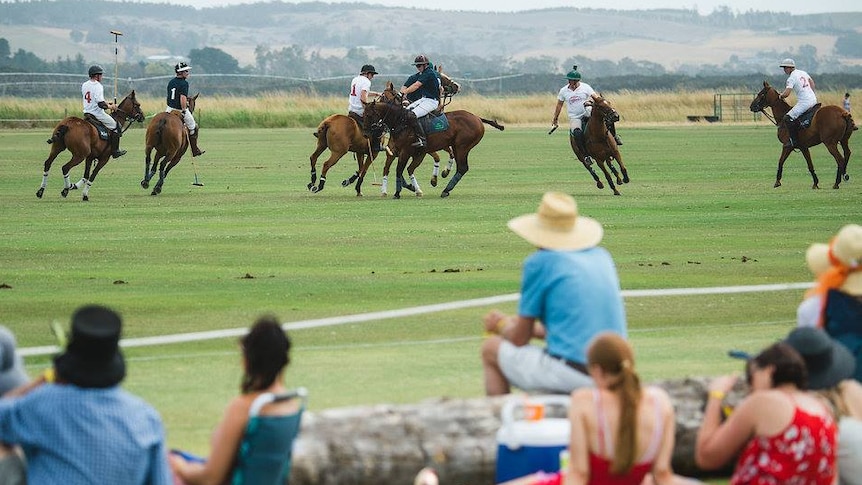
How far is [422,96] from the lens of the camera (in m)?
32.1

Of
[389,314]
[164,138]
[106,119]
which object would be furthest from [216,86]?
[389,314]

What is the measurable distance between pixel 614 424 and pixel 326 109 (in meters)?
69.3

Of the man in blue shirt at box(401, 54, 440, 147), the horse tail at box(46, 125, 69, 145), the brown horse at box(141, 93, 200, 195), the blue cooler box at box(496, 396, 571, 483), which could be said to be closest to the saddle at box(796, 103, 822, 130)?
the man in blue shirt at box(401, 54, 440, 147)

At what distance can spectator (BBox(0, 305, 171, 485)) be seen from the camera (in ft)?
24.2

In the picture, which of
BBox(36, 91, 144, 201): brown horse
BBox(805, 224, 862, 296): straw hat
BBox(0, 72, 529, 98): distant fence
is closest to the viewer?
BBox(805, 224, 862, 296): straw hat

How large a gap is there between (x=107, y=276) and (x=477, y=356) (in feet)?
22.6

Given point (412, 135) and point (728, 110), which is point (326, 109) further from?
point (412, 135)

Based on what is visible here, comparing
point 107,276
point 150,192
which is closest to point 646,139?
point 150,192

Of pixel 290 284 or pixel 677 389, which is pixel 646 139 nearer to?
pixel 290 284

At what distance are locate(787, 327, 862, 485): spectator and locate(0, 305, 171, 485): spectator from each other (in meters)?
3.25

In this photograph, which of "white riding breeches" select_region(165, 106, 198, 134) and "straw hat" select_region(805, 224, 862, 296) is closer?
"straw hat" select_region(805, 224, 862, 296)

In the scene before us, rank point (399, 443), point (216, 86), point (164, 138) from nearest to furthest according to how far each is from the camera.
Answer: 1. point (399, 443)
2. point (164, 138)
3. point (216, 86)

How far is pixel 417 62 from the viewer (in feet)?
106

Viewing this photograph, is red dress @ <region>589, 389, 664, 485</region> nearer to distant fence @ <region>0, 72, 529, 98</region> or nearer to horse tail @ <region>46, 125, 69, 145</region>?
horse tail @ <region>46, 125, 69, 145</region>
